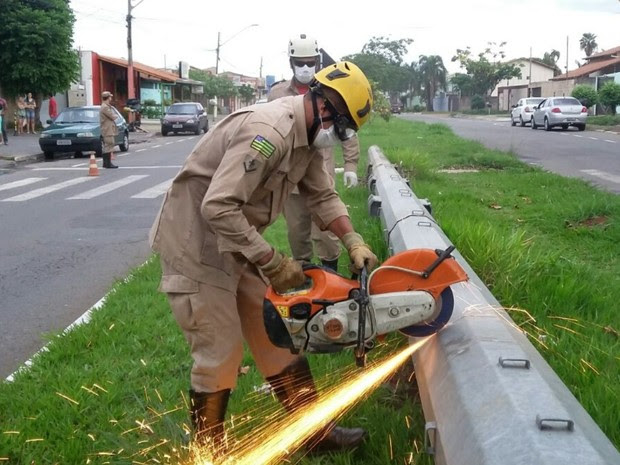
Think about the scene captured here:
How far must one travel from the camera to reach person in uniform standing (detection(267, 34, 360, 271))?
18.4ft

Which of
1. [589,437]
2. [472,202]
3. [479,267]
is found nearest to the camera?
[589,437]

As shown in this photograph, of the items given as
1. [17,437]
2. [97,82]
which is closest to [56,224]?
[17,437]

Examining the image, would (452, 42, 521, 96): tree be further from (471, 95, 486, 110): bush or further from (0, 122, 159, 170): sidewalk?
(0, 122, 159, 170): sidewalk

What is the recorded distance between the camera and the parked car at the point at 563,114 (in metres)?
33.0

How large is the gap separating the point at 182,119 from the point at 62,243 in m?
27.2

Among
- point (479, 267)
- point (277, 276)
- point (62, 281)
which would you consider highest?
point (277, 276)

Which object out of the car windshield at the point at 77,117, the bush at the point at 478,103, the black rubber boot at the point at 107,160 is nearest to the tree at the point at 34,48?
the car windshield at the point at 77,117

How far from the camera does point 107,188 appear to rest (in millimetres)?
14484

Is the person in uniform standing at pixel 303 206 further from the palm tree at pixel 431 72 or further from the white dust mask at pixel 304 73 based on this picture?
the palm tree at pixel 431 72

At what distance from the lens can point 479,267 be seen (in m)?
5.15

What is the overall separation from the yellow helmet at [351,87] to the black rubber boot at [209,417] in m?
1.27

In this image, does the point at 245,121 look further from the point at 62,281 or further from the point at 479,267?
the point at 62,281

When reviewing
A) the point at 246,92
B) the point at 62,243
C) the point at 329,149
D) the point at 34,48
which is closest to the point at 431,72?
the point at 246,92

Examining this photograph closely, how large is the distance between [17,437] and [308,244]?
2698 mm
